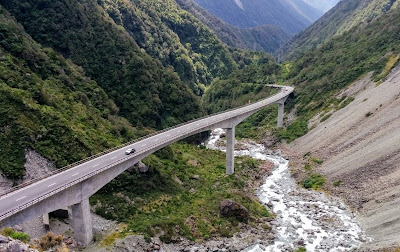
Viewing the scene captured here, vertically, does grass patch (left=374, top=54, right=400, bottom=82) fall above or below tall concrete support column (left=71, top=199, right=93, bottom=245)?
above

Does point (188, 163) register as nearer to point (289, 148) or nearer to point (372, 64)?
point (289, 148)

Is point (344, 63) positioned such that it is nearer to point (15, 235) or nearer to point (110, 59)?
point (110, 59)

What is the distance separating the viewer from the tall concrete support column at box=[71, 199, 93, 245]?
1467 inches

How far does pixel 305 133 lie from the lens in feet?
284

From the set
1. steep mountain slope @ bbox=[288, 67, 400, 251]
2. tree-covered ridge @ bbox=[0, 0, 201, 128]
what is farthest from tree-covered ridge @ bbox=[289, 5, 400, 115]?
tree-covered ridge @ bbox=[0, 0, 201, 128]

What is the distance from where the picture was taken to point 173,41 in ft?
553

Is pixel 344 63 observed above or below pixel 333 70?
above

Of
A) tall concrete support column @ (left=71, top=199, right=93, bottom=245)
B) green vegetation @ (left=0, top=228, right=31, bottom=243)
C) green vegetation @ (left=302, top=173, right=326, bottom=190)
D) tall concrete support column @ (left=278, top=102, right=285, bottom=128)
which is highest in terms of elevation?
tall concrete support column @ (left=278, top=102, right=285, bottom=128)

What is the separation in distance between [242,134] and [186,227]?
203ft

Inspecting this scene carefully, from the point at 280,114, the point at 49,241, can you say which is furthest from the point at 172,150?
the point at 280,114

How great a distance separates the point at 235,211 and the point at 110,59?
55531 millimetres

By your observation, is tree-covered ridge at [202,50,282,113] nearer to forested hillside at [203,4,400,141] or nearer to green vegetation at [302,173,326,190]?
forested hillside at [203,4,400,141]

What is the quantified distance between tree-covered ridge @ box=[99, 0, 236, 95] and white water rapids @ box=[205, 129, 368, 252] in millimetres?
99909

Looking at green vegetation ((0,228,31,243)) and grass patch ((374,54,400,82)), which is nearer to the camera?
green vegetation ((0,228,31,243))
